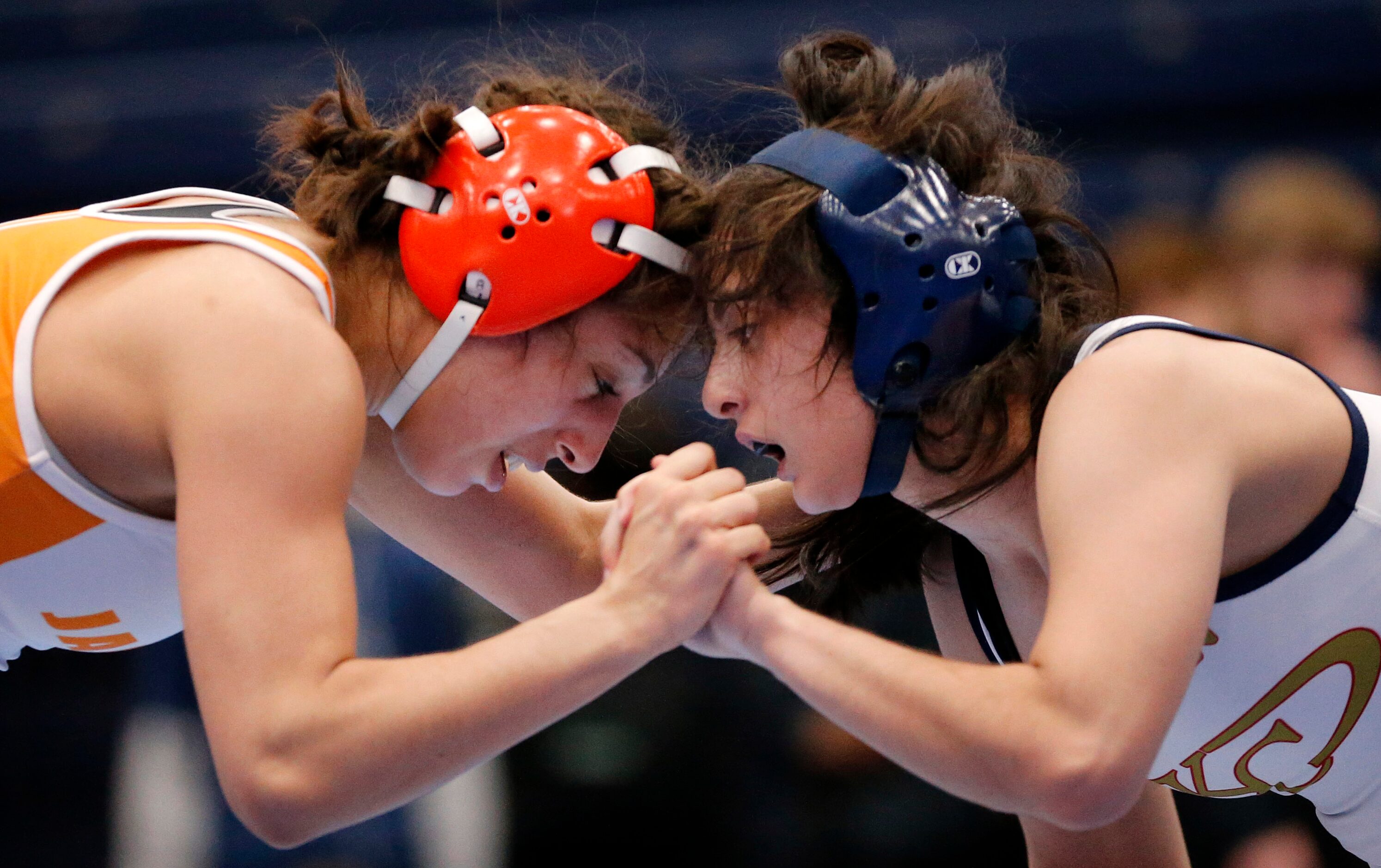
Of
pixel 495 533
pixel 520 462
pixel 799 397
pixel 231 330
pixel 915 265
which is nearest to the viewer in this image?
pixel 231 330

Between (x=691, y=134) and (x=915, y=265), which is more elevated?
(x=915, y=265)

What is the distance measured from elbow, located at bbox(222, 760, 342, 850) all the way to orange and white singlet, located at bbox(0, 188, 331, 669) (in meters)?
0.51

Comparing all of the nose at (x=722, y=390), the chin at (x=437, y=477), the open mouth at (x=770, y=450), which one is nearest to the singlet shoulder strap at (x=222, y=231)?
the chin at (x=437, y=477)

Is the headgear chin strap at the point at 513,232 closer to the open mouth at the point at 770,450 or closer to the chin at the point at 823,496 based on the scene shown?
the open mouth at the point at 770,450

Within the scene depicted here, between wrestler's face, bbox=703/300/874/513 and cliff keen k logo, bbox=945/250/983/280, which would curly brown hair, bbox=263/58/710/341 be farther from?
cliff keen k logo, bbox=945/250/983/280

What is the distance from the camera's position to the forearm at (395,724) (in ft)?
5.17

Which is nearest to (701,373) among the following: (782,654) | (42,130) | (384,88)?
(782,654)

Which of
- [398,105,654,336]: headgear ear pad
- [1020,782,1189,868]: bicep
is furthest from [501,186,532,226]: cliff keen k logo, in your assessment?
[1020,782,1189,868]: bicep

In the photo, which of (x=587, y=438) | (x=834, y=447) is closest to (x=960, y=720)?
(x=834, y=447)

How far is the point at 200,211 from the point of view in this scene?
2.01 m

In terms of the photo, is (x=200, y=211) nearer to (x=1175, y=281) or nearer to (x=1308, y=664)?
(x=1308, y=664)

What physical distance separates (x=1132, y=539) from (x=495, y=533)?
1436 mm

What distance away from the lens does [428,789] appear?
168 centimetres

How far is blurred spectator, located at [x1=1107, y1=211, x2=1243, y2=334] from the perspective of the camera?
3920 millimetres
